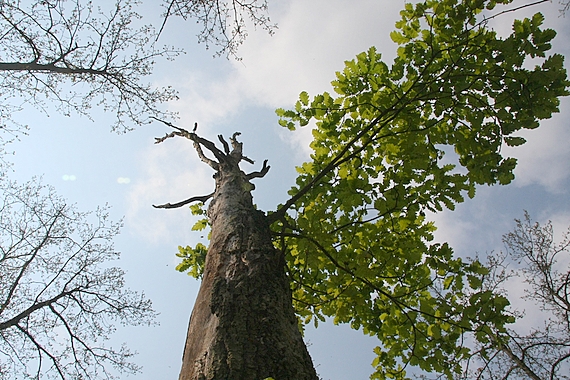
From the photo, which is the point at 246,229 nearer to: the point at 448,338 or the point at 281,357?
the point at 281,357

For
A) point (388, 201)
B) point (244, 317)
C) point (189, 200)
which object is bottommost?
point (244, 317)

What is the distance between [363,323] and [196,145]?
11.2 feet

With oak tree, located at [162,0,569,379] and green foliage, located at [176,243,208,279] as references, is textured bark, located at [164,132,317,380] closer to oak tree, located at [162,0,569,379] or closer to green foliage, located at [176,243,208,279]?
oak tree, located at [162,0,569,379]

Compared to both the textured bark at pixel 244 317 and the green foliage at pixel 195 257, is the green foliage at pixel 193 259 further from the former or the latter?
the textured bark at pixel 244 317

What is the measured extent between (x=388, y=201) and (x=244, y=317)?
149 centimetres

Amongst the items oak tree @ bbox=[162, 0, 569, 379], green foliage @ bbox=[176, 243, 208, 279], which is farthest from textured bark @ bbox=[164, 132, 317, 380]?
green foliage @ bbox=[176, 243, 208, 279]

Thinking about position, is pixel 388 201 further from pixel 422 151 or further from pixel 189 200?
pixel 189 200

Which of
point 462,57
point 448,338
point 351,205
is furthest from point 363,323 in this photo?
point 462,57

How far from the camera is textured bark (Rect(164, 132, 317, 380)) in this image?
1635 millimetres

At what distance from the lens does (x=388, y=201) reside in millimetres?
2777

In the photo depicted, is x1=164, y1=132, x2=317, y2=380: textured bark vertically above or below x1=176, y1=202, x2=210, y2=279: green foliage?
below

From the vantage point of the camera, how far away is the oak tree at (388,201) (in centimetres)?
197

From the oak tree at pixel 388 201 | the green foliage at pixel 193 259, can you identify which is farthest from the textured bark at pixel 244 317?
the green foliage at pixel 193 259

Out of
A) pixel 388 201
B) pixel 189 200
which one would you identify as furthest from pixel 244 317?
pixel 189 200
